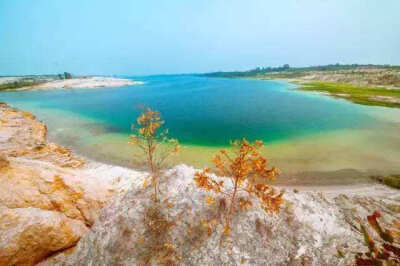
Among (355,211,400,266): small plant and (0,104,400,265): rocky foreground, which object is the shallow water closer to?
(355,211,400,266): small plant

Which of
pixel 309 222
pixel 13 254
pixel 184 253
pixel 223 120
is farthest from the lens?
pixel 223 120

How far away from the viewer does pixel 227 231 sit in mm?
7477

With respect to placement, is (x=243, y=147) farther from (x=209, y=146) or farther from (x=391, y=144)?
(x=391, y=144)

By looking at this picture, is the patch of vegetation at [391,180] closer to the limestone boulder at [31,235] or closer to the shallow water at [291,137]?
→ the shallow water at [291,137]

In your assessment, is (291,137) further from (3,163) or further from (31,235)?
(3,163)

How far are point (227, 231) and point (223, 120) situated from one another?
3444cm

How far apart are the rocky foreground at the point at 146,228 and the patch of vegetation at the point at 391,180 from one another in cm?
Answer: 657

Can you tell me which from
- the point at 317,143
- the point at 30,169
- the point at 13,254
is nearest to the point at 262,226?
the point at 13,254

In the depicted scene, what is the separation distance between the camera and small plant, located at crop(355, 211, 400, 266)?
6758 millimetres

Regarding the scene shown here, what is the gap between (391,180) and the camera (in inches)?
591

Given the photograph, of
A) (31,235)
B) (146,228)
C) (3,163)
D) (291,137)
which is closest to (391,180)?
(291,137)

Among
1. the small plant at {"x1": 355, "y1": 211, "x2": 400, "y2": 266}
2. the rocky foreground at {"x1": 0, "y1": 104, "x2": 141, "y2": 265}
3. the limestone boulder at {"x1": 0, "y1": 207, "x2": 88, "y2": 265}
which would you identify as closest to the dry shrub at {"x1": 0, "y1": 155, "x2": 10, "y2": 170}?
the rocky foreground at {"x1": 0, "y1": 104, "x2": 141, "y2": 265}

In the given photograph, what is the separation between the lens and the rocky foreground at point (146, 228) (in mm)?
6852

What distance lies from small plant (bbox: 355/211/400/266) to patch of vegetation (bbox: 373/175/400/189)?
7861mm
